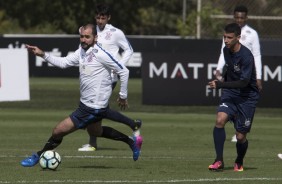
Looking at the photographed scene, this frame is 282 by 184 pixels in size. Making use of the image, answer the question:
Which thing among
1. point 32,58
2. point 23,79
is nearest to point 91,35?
point 23,79

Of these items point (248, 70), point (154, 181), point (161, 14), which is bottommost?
point (161, 14)

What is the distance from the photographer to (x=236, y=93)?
13.4 meters

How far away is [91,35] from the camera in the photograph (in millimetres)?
13531

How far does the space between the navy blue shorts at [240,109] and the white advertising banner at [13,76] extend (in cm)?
969

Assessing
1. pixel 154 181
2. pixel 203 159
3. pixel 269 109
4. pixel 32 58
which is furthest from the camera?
pixel 32 58

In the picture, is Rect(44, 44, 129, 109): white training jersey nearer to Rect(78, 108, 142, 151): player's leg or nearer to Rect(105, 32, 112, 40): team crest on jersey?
Rect(78, 108, 142, 151): player's leg

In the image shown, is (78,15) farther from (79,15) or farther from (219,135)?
(219,135)

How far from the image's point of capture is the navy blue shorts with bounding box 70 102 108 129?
1360cm

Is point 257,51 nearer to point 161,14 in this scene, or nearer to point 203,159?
point 203,159

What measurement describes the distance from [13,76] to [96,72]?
8.97m

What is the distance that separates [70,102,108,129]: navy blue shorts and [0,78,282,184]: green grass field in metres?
0.56

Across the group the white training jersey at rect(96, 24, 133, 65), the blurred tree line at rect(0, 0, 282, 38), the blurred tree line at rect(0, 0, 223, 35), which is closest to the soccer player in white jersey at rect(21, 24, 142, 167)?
the white training jersey at rect(96, 24, 133, 65)

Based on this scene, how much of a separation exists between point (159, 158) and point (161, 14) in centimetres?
5457

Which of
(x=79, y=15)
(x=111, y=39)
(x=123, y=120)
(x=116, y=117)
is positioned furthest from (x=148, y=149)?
(x=79, y=15)
